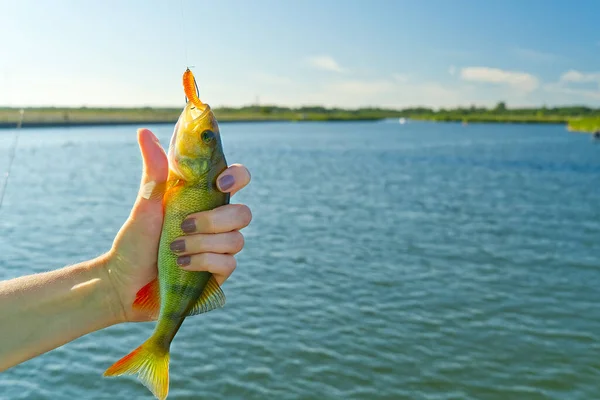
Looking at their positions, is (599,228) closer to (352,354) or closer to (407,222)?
(407,222)

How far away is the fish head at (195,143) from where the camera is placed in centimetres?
286

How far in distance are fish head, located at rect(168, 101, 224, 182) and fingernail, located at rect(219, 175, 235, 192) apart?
0.27 feet

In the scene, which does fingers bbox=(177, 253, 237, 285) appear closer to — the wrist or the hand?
the hand

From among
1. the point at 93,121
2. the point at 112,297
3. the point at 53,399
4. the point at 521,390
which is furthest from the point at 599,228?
the point at 93,121

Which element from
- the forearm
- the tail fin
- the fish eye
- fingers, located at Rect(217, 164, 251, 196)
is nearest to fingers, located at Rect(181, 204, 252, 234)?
fingers, located at Rect(217, 164, 251, 196)

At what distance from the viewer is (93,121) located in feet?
388

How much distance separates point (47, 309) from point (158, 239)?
71 centimetres

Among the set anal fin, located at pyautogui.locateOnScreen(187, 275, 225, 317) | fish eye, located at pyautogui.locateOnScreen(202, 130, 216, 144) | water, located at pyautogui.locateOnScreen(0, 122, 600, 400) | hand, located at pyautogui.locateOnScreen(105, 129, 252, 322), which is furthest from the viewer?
water, located at pyautogui.locateOnScreen(0, 122, 600, 400)

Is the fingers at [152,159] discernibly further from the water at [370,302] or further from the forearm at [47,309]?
the water at [370,302]

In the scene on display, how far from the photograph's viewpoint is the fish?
113 inches

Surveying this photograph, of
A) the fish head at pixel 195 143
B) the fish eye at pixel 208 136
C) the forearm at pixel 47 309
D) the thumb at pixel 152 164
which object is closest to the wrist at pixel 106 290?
the forearm at pixel 47 309

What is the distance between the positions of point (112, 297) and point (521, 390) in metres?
7.82

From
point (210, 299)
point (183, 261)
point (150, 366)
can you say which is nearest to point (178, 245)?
point (183, 261)

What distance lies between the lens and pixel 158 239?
3.40 m
